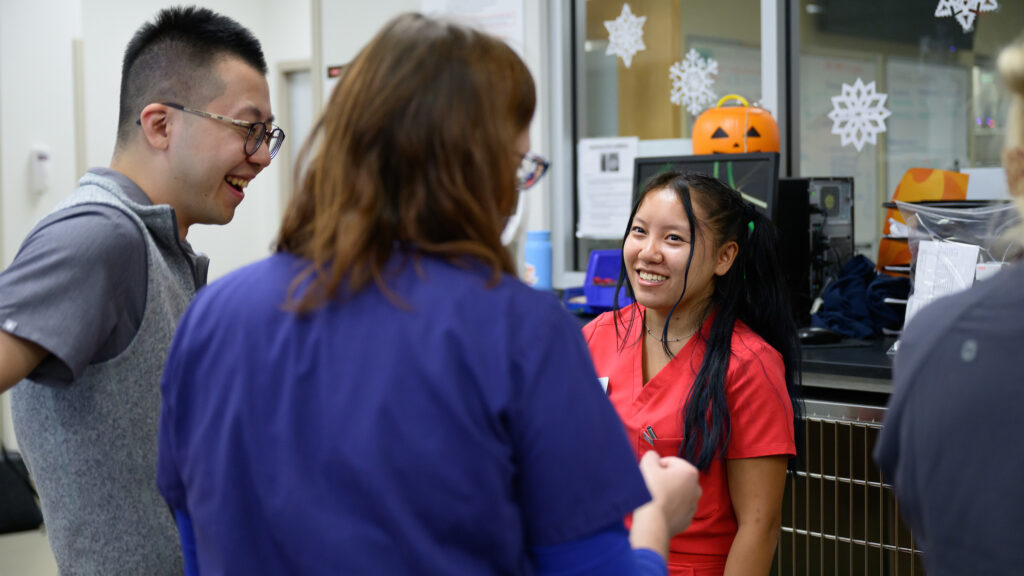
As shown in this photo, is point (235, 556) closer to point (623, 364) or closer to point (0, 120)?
point (623, 364)

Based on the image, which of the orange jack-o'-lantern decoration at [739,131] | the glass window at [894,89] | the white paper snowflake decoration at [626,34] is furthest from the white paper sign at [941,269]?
the white paper snowflake decoration at [626,34]

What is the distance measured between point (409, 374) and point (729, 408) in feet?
3.63

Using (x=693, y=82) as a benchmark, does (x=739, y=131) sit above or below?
below

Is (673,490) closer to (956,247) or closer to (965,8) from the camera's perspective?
(956,247)

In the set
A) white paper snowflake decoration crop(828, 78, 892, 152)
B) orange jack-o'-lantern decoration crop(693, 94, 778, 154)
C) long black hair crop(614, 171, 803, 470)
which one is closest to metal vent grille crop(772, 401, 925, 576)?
long black hair crop(614, 171, 803, 470)

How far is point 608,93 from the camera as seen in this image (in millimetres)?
4098

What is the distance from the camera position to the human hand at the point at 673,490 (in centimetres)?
100

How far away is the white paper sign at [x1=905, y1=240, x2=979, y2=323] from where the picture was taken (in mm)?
2301

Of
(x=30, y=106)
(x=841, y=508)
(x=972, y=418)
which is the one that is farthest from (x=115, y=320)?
(x=30, y=106)

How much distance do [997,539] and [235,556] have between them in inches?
27.1

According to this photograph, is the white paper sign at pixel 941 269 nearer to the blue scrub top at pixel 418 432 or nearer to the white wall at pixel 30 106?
the blue scrub top at pixel 418 432

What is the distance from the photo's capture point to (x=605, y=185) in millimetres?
4027

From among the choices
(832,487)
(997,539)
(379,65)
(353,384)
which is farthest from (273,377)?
(832,487)

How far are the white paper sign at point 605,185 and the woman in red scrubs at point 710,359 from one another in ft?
6.23
